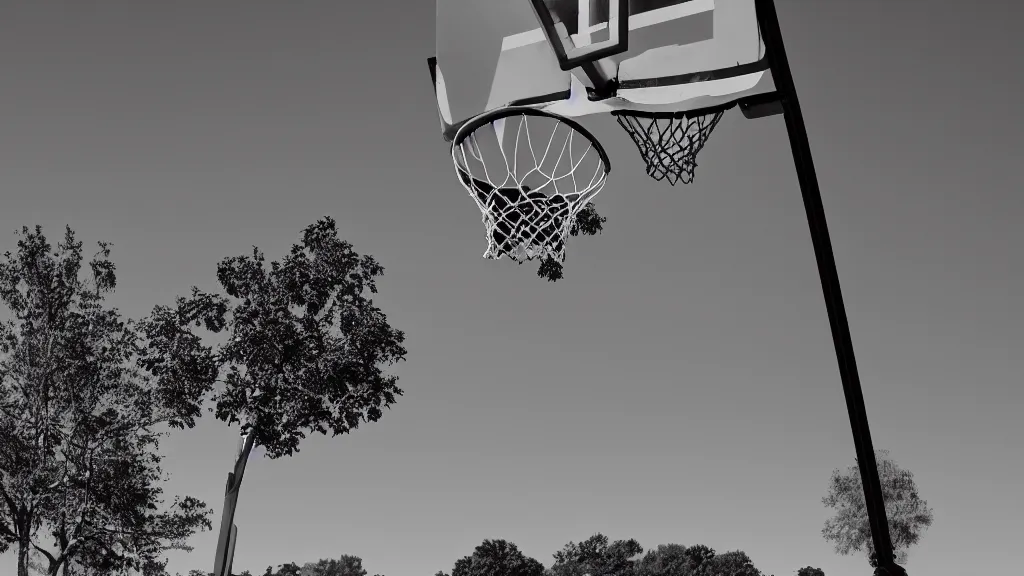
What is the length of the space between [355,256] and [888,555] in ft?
53.2

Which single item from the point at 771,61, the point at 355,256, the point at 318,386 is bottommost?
the point at 771,61

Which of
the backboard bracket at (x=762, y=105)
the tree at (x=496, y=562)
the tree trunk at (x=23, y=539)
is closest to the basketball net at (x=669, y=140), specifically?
the backboard bracket at (x=762, y=105)

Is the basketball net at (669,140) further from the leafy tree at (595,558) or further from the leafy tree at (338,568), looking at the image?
the leafy tree at (338,568)

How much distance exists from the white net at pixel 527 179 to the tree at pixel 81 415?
1378cm

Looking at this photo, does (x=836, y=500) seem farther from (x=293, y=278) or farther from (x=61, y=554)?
(x=61, y=554)

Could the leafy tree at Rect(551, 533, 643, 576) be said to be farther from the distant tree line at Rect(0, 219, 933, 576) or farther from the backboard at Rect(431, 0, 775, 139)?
the backboard at Rect(431, 0, 775, 139)

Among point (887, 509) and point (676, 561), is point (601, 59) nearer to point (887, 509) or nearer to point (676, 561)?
point (887, 509)

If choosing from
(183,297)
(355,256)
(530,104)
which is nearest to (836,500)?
(355,256)

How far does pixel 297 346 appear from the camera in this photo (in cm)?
1714

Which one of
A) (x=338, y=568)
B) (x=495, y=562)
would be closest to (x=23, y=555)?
(x=495, y=562)

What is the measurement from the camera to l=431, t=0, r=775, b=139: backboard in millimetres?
3967

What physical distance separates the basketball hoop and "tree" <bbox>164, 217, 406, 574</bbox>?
13.6m

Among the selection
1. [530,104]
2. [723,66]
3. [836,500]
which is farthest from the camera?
[836,500]

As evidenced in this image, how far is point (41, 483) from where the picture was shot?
54.5 ft
